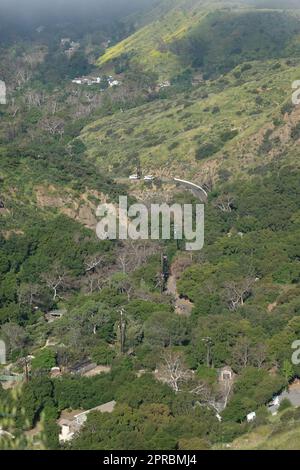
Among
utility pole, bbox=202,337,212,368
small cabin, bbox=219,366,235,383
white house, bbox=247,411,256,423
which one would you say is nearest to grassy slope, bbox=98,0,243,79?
utility pole, bbox=202,337,212,368

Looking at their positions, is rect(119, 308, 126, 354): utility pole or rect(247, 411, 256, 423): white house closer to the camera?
rect(247, 411, 256, 423): white house

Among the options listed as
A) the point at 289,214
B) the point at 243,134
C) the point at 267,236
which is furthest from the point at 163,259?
the point at 243,134

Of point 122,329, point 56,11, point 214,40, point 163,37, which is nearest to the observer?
point 122,329

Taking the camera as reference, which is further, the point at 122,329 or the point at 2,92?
the point at 2,92

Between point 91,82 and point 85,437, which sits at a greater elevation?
point 91,82

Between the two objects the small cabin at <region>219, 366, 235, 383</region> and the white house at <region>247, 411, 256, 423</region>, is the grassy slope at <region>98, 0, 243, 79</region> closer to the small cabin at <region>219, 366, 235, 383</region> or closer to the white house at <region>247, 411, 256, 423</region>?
the small cabin at <region>219, 366, 235, 383</region>

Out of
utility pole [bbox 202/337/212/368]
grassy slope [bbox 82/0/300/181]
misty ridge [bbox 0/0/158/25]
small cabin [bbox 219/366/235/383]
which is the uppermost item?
misty ridge [bbox 0/0/158/25]

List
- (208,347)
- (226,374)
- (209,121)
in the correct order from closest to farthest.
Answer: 1. (226,374)
2. (208,347)
3. (209,121)

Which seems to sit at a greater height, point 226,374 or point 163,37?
point 163,37

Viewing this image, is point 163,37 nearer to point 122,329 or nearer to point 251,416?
point 122,329

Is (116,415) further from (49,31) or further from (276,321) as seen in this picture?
(49,31)

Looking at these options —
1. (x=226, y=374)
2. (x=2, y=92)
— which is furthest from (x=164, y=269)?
(x=2, y=92)
